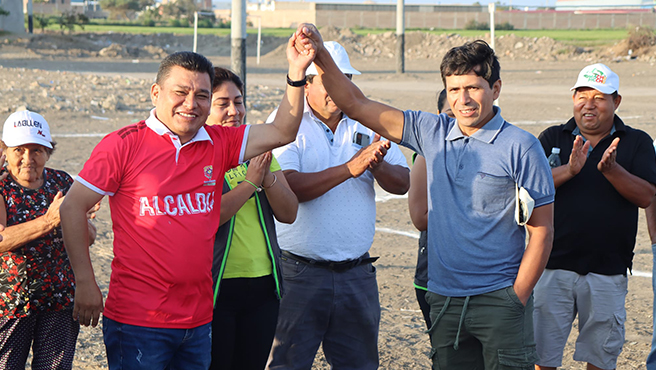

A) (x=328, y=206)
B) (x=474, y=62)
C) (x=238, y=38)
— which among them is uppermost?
(x=238, y=38)

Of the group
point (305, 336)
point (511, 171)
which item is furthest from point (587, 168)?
point (305, 336)

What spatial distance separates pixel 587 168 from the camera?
4680mm

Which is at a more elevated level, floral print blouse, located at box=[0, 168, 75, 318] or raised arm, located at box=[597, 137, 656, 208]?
raised arm, located at box=[597, 137, 656, 208]

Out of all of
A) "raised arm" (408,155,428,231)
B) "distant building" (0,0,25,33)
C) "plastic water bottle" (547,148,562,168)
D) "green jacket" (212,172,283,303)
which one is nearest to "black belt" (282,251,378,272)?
"green jacket" (212,172,283,303)

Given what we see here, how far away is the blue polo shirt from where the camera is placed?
11.6 feet

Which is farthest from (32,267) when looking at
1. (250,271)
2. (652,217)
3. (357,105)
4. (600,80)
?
(652,217)

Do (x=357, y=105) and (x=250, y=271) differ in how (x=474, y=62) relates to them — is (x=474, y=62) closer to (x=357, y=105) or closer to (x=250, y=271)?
(x=357, y=105)

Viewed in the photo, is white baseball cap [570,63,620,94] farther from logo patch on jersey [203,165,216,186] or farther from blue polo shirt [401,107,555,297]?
logo patch on jersey [203,165,216,186]

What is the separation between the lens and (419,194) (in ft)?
14.4

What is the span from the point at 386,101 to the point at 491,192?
1953 cm

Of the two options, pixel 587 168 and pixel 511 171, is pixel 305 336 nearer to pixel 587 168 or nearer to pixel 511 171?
pixel 511 171

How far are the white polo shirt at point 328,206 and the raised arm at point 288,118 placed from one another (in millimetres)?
710

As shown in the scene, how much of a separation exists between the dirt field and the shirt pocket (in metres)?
2.25

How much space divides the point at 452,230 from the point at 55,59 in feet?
131
